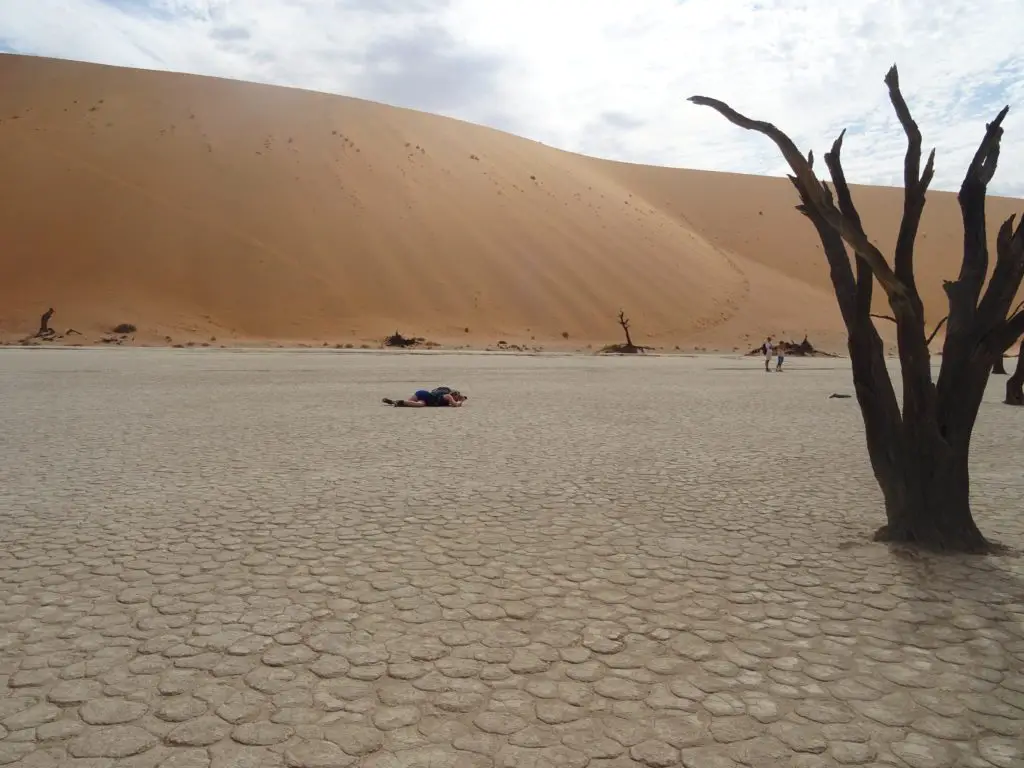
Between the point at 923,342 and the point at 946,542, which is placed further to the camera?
the point at 946,542

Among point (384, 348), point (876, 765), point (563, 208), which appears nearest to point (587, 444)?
point (876, 765)

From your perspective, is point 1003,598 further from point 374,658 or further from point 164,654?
point 164,654

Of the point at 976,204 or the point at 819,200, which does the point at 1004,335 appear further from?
the point at 819,200

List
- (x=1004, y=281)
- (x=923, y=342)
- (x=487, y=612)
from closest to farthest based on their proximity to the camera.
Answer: (x=487, y=612), (x=1004, y=281), (x=923, y=342)

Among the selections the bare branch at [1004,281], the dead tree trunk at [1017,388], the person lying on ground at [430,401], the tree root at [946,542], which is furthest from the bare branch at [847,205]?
the dead tree trunk at [1017,388]

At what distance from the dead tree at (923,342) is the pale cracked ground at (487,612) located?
419 mm

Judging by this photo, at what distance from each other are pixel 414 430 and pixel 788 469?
4834 mm

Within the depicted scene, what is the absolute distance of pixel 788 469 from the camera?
7.76 m

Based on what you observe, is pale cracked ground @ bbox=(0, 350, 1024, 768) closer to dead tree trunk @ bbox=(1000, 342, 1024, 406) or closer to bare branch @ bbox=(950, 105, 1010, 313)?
bare branch @ bbox=(950, 105, 1010, 313)

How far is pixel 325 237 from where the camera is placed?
43688mm

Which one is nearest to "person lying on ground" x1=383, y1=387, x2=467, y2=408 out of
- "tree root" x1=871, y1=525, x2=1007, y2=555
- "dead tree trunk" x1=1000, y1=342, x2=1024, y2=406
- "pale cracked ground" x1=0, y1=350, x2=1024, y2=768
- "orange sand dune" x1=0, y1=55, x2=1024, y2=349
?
"pale cracked ground" x1=0, y1=350, x2=1024, y2=768

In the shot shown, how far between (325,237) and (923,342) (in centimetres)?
4201

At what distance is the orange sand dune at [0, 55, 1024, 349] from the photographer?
39.0 meters

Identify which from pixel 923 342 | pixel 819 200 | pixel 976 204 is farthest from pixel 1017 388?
pixel 819 200
